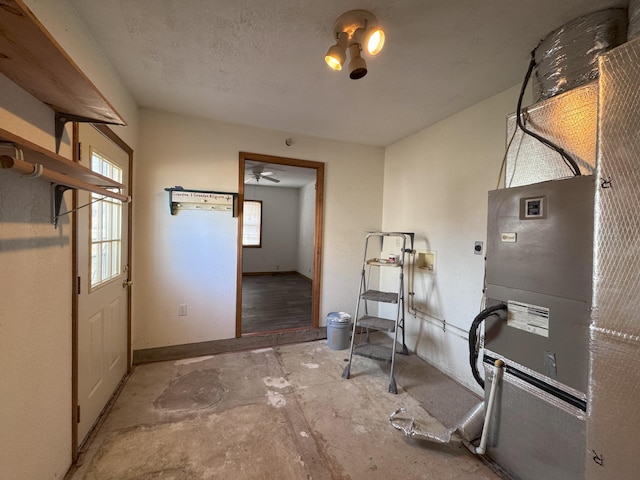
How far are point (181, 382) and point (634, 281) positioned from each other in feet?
9.71

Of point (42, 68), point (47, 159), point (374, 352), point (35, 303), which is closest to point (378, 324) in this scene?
point (374, 352)

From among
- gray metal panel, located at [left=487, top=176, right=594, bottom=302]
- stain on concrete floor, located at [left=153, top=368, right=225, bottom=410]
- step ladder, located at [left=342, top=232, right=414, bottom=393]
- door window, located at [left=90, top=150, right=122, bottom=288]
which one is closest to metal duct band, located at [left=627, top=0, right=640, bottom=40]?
gray metal panel, located at [left=487, top=176, right=594, bottom=302]

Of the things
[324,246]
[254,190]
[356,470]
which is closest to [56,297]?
[356,470]

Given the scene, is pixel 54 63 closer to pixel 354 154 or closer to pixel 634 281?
pixel 634 281

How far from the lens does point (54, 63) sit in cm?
90

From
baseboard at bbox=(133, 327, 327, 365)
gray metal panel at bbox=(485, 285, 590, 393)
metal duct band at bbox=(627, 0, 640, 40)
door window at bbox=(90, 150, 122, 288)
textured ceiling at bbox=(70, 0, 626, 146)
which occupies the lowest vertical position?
baseboard at bbox=(133, 327, 327, 365)

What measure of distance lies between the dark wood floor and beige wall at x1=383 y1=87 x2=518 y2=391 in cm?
164

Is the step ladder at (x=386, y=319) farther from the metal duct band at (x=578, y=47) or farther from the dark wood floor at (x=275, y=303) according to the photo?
the metal duct band at (x=578, y=47)

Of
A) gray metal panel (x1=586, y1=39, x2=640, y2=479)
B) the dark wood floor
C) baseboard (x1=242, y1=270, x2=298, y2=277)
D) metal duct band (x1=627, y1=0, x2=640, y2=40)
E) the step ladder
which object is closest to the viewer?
gray metal panel (x1=586, y1=39, x2=640, y2=479)

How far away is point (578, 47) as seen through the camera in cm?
136

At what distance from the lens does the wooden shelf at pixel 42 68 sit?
71 centimetres

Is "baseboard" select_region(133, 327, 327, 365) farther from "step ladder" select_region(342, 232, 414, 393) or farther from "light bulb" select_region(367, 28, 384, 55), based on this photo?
"light bulb" select_region(367, 28, 384, 55)

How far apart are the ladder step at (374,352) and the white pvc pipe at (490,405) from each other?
0.96 m

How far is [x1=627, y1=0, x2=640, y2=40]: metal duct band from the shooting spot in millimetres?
1126
